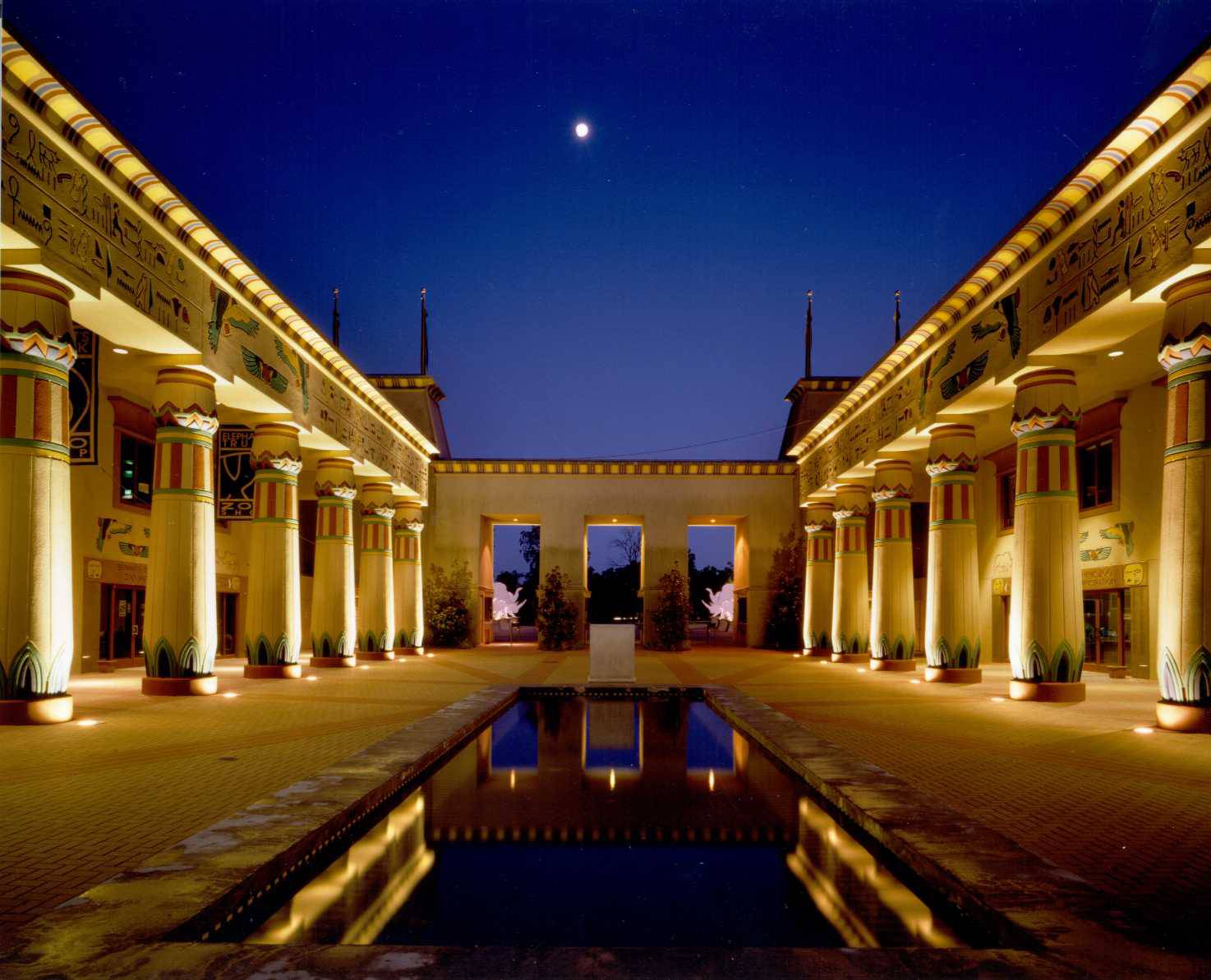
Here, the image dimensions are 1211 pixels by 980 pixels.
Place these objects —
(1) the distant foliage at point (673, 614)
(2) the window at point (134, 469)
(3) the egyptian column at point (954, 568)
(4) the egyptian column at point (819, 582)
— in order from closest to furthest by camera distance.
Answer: (3) the egyptian column at point (954, 568)
(2) the window at point (134, 469)
(4) the egyptian column at point (819, 582)
(1) the distant foliage at point (673, 614)

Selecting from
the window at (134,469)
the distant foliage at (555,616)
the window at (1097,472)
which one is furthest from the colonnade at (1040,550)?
the window at (134,469)

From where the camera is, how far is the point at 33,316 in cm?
837

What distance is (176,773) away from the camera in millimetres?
6328

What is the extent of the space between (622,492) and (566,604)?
12.8 feet

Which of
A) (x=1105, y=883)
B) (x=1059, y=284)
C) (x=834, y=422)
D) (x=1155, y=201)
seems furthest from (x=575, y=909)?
(x=834, y=422)

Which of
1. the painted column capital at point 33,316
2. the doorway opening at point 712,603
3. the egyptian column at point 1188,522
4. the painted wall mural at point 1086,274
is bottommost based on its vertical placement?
the doorway opening at point 712,603

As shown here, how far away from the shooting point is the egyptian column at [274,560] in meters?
14.5

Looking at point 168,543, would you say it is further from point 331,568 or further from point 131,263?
point 331,568

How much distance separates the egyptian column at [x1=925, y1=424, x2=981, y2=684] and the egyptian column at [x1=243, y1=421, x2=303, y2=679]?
10.5 m

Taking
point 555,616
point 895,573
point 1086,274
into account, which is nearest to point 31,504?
point 1086,274

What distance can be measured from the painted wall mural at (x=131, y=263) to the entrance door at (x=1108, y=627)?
14720 mm

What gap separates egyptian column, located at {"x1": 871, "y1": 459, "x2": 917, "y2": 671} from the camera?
17.2 metres

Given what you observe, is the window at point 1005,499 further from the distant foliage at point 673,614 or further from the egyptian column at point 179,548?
the egyptian column at point 179,548

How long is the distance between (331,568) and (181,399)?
Answer: 684 centimetres
